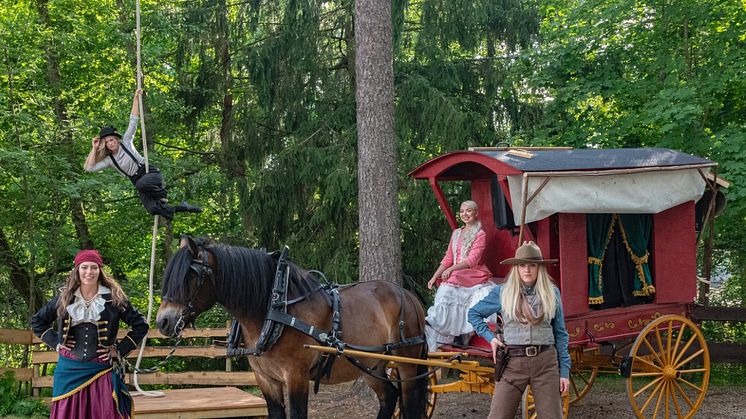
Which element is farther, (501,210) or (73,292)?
(501,210)

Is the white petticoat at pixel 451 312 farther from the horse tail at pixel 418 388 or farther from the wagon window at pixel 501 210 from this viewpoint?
the wagon window at pixel 501 210

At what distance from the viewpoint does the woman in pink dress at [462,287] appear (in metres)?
6.79

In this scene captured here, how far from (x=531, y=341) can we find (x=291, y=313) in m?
1.87

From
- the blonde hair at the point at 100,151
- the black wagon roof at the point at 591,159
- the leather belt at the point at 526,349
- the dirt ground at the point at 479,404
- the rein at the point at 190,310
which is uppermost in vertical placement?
the blonde hair at the point at 100,151

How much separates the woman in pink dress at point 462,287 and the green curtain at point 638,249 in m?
1.36

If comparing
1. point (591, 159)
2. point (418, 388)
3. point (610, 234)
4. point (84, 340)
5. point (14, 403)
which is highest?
point (591, 159)

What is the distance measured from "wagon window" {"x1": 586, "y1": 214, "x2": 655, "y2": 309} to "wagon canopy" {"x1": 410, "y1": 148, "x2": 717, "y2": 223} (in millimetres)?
442

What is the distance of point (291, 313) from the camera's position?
223 inches

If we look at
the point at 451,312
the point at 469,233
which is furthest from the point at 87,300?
the point at 469,233

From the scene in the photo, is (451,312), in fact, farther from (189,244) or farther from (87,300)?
(87,300)

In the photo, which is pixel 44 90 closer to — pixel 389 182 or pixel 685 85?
pixel 389 182

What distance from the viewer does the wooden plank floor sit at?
6961mm

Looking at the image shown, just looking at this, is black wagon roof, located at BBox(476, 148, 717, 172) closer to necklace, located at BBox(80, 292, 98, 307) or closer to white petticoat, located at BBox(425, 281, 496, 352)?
white petticoat, located at BBox(425, 281, 496, 352)

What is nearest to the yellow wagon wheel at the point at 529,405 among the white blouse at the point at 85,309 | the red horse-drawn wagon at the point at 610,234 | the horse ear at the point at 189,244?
the red horse-drawn wagon at the point at 610,234
